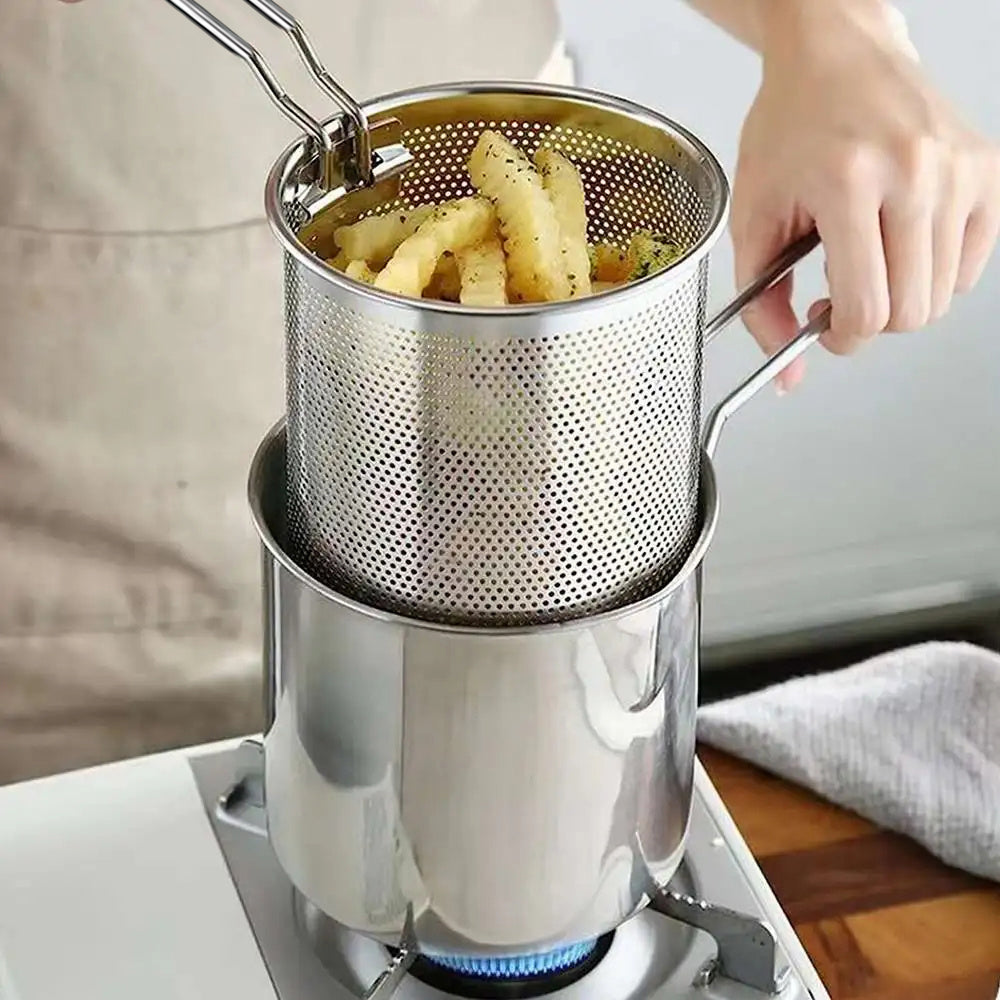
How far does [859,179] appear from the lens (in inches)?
24.1

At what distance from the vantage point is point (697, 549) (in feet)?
1.82

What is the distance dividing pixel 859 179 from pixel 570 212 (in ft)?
0.41

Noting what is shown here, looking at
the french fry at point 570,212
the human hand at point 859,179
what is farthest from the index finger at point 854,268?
the french fry at point 570,212

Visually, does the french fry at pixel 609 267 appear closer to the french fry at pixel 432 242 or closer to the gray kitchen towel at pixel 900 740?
the french fry at pixel 432 242

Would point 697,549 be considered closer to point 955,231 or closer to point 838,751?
point 955,231

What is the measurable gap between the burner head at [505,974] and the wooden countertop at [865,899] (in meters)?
0.13

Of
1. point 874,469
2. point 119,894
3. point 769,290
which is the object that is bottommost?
point 874,469

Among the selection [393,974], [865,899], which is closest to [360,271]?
[393,974]

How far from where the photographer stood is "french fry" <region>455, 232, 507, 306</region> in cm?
50

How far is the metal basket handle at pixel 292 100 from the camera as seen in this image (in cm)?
50

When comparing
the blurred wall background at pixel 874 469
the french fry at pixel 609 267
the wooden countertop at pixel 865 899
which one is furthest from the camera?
the blurred wall background at pixel 874 469

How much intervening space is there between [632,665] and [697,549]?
43 millimetres

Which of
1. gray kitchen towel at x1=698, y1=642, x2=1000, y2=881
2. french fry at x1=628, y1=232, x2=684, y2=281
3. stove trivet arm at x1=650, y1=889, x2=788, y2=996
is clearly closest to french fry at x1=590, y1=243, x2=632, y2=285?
french fry at x1=628, y1=232, x2=684, y2=281

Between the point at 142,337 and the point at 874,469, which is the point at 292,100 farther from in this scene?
the point at 874,469
